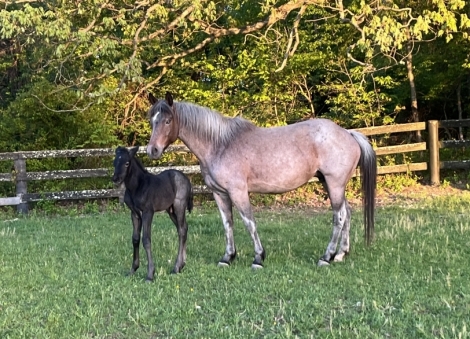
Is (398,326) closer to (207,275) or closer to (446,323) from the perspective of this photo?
(446,323)

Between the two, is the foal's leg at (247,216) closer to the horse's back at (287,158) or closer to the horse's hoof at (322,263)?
the horse's back at (287,158)

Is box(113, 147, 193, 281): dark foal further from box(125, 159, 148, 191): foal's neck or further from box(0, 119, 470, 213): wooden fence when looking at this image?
box(0, 119, 470, 213): wooden fence

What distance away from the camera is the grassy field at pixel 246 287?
11.7 feet

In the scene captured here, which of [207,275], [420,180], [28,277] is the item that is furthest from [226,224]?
[420,180]

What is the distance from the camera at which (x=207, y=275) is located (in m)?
5.16

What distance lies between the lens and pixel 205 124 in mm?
5777

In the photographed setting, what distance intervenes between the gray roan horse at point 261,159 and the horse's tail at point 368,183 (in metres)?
0.01

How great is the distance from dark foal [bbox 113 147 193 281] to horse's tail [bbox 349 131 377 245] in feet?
7.38

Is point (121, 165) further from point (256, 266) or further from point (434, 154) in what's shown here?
point (434, 154)

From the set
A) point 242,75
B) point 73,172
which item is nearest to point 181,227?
point 73,172

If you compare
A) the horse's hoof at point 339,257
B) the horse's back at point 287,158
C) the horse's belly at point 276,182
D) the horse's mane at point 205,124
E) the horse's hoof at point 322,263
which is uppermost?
the horse's mane at point 205,124

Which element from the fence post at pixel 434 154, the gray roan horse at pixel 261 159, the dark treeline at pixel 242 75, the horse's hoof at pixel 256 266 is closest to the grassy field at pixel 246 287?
the horse's hoof at pixel 256 266

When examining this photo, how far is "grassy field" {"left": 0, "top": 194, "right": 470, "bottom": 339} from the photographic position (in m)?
3.58

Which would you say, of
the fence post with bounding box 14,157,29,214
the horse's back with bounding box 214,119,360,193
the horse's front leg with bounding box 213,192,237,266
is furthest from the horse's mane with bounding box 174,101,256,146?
the fence post with bounding box 14,157,29,214
